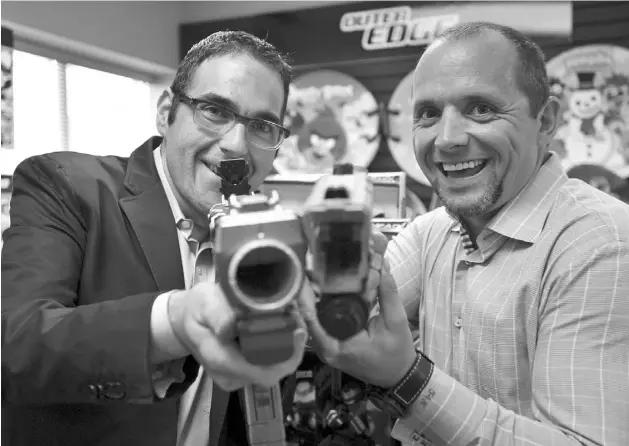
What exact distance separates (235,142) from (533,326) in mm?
754

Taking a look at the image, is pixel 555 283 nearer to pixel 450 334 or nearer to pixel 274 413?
pixel 450 334

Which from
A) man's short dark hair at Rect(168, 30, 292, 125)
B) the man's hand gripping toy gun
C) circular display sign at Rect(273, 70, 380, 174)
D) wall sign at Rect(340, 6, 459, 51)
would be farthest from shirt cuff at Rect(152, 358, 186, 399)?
wall sign at Rect(340, 6, 459, 51)

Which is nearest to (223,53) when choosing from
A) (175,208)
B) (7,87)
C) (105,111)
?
(175,208)

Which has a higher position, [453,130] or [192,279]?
[453,130]

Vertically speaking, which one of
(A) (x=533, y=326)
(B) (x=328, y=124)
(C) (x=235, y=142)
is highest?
(B) (x=328, y=124)

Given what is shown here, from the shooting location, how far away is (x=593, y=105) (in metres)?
3.69

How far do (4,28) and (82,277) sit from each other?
2.81m

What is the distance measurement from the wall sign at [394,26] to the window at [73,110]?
5.91 ft

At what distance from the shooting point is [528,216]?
4.35ft

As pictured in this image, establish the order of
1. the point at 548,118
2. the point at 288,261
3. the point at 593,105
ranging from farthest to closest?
the point at 593,105
the point at 548,118
the point at 288,261

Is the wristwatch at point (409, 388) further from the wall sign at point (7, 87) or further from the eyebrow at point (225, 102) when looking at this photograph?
the wall sign at point (7, 87)

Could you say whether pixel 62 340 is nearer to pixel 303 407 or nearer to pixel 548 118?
pixel 548 118

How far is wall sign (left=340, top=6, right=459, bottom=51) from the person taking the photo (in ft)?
13.0

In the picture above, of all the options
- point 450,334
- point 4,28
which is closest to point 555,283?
point 450,334
